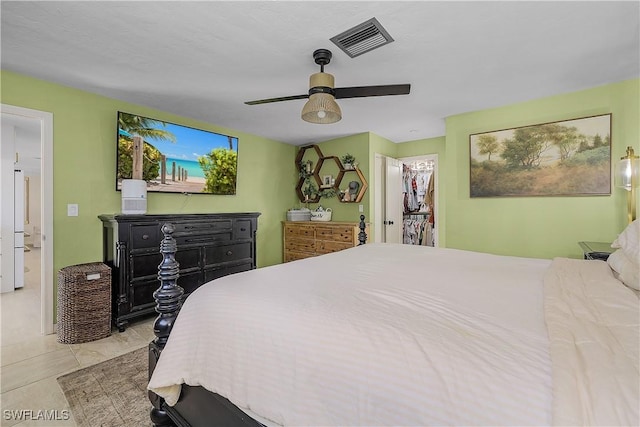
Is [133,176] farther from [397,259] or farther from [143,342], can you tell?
[397,259]

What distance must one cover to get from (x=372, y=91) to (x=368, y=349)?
6.32 feet

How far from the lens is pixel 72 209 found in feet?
9.86

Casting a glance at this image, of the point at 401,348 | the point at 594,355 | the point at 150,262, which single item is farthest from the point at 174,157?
the point at 594,355

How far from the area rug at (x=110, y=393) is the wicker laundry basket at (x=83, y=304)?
566mm

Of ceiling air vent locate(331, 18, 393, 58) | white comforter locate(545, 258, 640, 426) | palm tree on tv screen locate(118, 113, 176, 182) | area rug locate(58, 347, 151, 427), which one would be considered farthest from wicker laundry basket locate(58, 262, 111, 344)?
white comforter locate(545, 258, 640, 426)

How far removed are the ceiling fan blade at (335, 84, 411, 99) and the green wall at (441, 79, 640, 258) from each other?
2.09 m

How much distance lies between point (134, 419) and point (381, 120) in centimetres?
397

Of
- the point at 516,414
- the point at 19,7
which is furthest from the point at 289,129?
the point at 516,414

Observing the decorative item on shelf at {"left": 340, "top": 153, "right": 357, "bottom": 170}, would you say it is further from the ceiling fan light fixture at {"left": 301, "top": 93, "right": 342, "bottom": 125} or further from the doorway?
the ceiling fan light fixture at {"left": 301, "top": 93, "right": 342, "bottom": 125}

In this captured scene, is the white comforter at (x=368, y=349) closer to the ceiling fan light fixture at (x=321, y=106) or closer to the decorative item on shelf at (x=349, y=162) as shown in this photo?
the ceiling fan light fixture at (x=321, y=106)

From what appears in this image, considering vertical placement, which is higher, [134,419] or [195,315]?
[195,315]

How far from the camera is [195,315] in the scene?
1.29 m

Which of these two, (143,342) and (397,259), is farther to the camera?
(143,342)

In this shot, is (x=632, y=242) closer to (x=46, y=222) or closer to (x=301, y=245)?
(x=301, y=245)
